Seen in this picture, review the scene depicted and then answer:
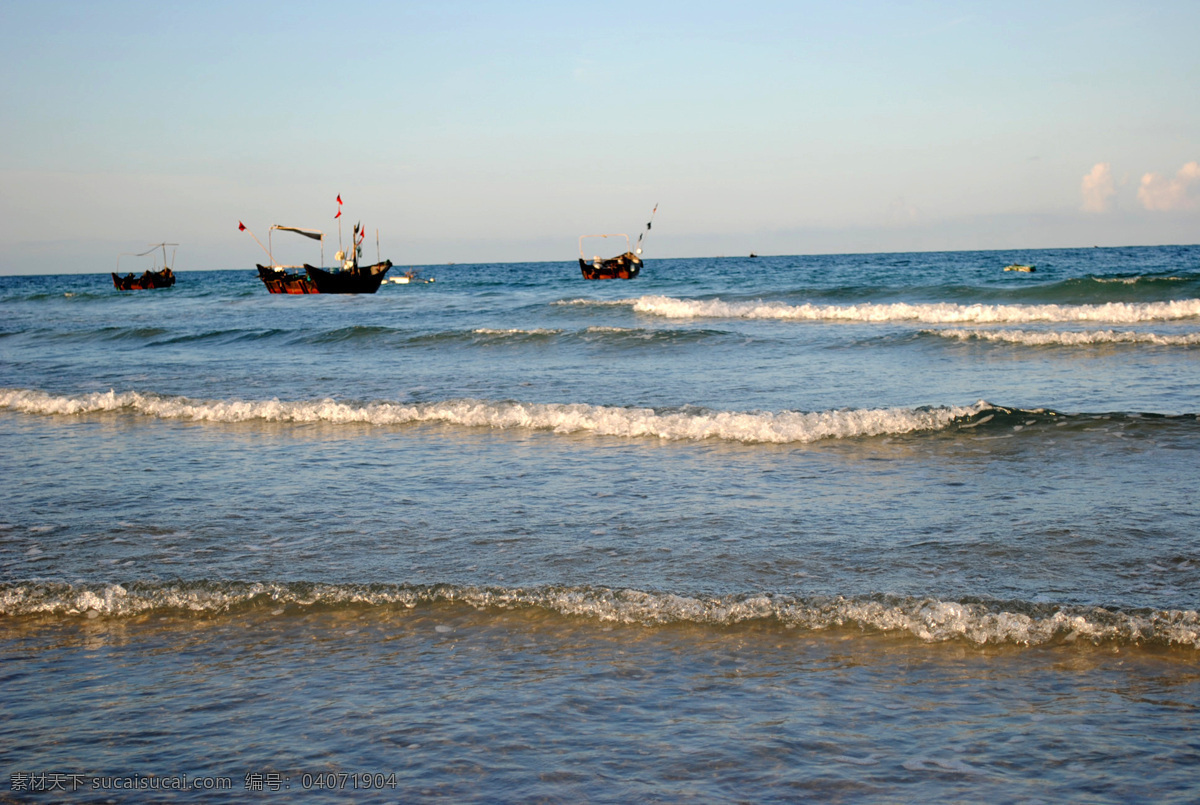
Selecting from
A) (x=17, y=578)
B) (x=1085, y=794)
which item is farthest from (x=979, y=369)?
(x=17, y=578)

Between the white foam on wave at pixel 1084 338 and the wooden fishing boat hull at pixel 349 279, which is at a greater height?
the wooden fishing boat hull at pixel 349 279

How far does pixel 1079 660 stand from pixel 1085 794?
1167 mm

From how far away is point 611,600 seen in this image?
189 inches

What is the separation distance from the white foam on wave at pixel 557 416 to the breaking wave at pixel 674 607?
15.3 feet

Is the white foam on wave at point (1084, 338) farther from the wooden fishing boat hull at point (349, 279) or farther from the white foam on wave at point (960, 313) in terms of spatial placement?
the wooden fishing boat hull at point (349, 279)

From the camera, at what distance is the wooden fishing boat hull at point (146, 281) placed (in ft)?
223

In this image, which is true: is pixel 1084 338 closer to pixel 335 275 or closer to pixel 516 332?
pixel 516 332

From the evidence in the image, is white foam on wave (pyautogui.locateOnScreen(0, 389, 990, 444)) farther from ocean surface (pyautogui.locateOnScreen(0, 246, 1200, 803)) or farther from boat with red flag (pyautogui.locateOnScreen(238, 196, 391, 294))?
boat with red flag (pyautogui.locateOnScreen(238, 196, 391, 294))

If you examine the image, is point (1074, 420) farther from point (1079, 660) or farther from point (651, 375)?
point (651, 375)

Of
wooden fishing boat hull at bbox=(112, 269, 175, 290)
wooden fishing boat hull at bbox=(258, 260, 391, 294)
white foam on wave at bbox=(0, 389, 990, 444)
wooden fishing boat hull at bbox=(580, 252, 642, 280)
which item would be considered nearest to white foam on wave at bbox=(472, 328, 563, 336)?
white foam on wave at bbox=(0, 389, 990, 444)

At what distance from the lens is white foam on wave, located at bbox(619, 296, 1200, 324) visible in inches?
868

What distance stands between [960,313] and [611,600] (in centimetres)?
2190

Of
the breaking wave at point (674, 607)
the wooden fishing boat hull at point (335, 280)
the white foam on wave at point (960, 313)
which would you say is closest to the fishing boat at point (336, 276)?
the wooden fishing boat hull at point (335, 280)

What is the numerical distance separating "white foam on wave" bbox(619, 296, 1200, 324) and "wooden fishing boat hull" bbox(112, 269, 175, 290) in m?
54.9
